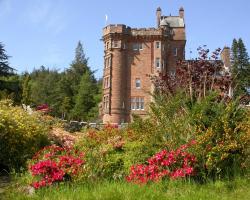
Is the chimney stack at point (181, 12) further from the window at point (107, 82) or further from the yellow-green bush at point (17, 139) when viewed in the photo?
the yellow-green bush at point (17, 139)

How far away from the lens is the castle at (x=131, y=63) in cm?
6119

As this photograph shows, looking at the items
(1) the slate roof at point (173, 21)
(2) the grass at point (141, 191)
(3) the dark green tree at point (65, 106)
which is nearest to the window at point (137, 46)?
(1) the slate roof at point (173, 21)

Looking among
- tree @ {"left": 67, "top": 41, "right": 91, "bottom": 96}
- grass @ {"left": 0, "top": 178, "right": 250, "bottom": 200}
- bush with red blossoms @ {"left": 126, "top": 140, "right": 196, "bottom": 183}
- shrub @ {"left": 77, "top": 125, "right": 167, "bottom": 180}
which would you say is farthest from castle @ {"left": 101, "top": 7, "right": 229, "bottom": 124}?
grass @ {"left": 0, "top": 178, "right": 250, "bottom": 200}

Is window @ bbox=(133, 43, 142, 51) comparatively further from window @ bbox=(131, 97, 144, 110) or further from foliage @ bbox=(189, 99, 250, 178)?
foliage @ bbox=(189, 99, 250, 178)

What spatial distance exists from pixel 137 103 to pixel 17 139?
162 ft

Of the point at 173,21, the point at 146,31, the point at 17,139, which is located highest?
the point at 173,21

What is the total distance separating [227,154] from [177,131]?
1574 mm

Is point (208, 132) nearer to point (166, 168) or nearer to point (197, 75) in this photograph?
point (166, 168)

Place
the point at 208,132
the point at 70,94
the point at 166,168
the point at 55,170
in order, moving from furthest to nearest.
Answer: the point at 70,94 → the point at 208,132 → the point at 166,168 → the point at 55,170

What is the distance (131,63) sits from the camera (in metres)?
63.0

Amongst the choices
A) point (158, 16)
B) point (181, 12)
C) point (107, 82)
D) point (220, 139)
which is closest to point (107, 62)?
point (107, 82)

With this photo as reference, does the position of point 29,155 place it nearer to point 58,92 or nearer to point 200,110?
point 200,110

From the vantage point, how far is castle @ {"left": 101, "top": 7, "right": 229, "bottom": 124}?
6119 cm

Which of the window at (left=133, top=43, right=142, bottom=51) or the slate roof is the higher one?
the slate roof
